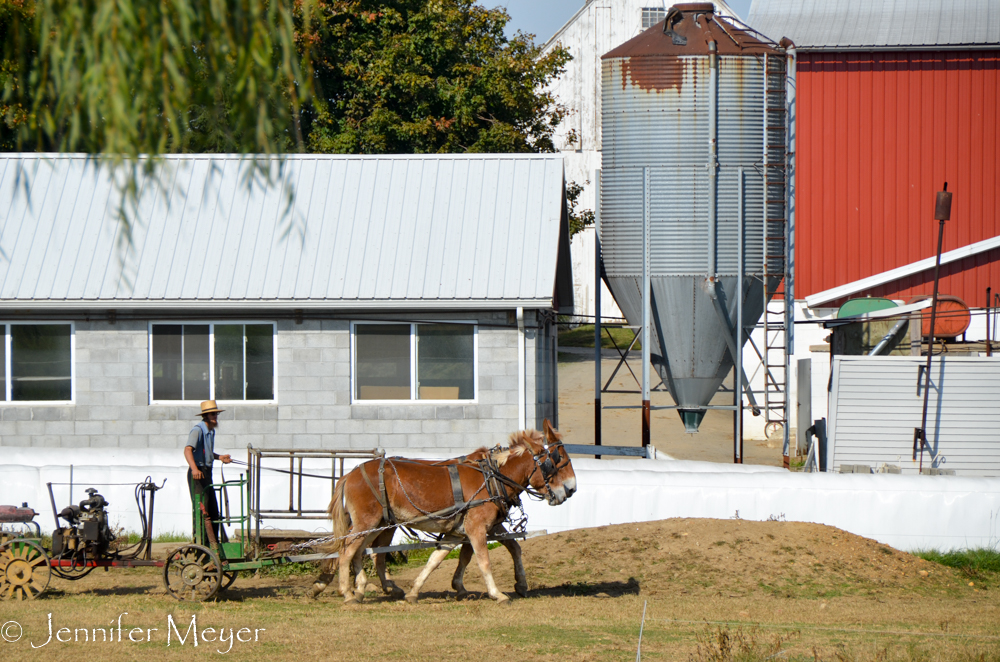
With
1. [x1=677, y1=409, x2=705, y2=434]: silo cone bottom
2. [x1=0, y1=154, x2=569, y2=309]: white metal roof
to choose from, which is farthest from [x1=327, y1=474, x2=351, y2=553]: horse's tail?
[x1=677, y1=409, x2=705, y2=434]: silo cone bottom

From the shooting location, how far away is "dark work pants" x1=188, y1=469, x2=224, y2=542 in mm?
10547

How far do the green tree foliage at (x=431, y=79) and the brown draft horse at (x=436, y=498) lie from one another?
1922 centimetres

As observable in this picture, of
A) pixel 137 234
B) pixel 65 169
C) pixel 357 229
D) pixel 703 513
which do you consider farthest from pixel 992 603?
pixel 65 169

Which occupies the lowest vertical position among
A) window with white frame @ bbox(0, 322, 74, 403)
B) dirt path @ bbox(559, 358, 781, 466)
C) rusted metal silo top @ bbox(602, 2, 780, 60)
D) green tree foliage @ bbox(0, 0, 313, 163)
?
dirt path @ bbox(559, 358, 781, 466)

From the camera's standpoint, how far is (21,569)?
1035 cm

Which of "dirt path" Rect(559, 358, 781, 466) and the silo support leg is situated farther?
"dirt path" Rect(559, 358, 781, 466)

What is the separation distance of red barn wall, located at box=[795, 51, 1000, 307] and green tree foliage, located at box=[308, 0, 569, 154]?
25.4ft

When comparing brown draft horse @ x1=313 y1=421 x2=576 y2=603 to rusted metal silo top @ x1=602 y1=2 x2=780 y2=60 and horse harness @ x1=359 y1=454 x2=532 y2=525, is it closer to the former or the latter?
horse harness @ x1=359 y1=454 x2=532 y2=525

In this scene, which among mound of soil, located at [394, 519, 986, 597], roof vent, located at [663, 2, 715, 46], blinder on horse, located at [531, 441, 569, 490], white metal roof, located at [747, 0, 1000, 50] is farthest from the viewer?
white metal roof, located at [747, 0, 1000, 50]

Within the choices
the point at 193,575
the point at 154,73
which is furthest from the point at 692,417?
the point at 154,73

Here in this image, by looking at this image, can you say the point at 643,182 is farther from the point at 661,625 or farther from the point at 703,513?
the point at 661,625

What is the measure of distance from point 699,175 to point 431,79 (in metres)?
13.3

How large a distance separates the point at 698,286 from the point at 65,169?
11.3 metres

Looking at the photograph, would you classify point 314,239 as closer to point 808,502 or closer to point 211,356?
point 211,356
